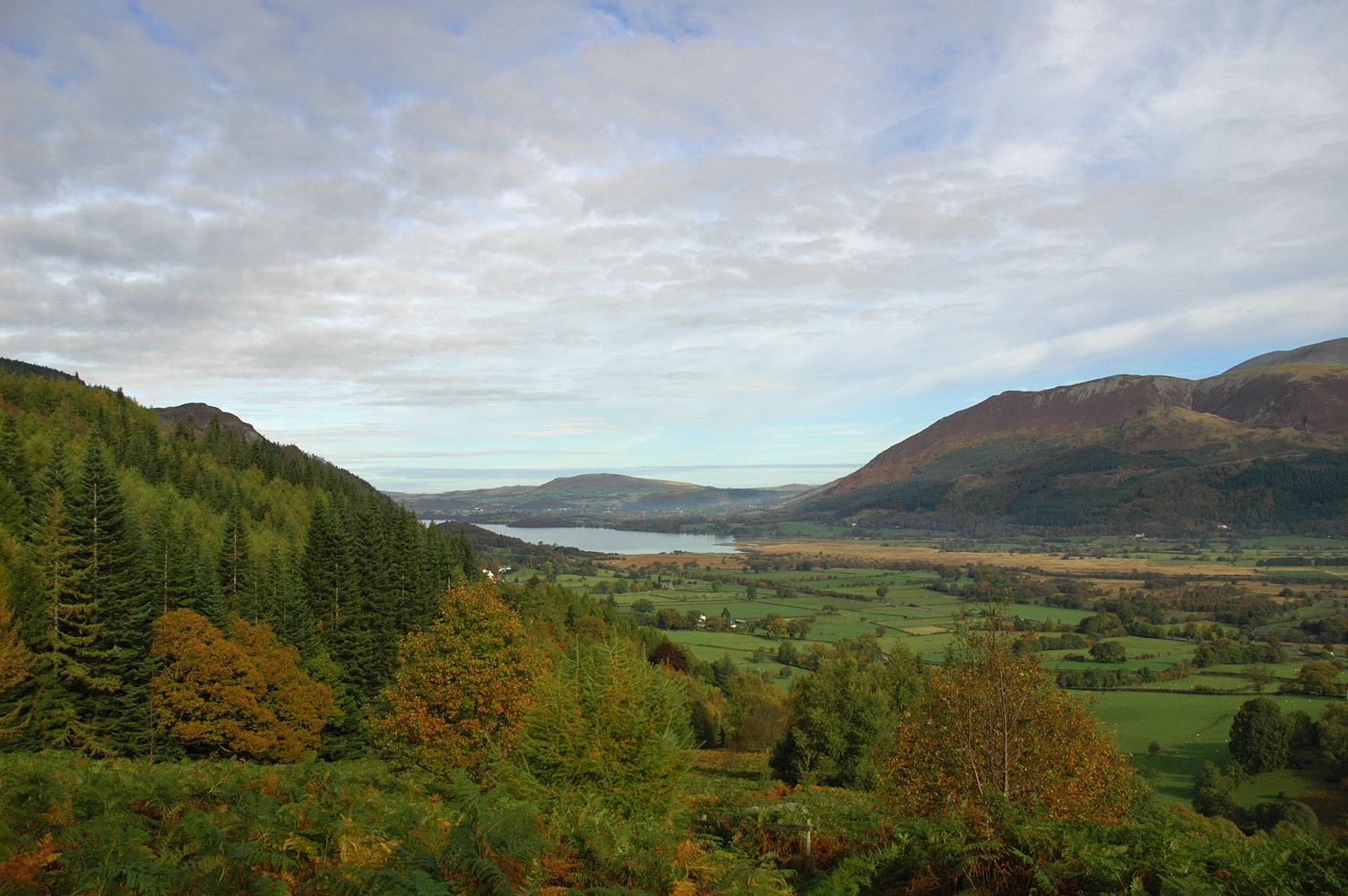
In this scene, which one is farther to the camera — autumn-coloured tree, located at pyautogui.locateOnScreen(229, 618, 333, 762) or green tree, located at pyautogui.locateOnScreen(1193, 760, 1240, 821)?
autumn-coloured tree, located at pyautogui.locateOnScreen(229, 618, 333, 762)

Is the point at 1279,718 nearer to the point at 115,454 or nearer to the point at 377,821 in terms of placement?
the point at 377,821

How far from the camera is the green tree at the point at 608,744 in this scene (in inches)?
572

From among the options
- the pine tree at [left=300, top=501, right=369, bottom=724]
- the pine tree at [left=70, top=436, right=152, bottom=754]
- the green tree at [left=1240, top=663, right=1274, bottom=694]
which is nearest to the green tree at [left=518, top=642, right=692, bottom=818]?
the pine tree at [left=70, top=436, right=152, bottom=754]

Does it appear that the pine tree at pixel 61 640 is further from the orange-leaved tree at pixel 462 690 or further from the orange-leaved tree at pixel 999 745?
the orange-leaved tree at pixel 999 745

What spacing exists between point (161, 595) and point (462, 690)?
2494 centimetres

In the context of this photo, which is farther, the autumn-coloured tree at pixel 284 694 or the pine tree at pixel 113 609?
the autumn-coloured tree at pixel 284 694

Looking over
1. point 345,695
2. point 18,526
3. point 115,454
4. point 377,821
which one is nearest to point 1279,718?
point 377,821

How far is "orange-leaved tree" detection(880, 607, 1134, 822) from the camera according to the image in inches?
533

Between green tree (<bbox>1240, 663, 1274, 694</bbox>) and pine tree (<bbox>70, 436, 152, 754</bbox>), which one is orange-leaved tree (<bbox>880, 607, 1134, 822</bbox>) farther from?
green tree (<bbox>1240, 663, 1274, 694</bbox>)

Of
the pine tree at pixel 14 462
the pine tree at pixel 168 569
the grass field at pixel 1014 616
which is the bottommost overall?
the grass field at pixel 1014 616

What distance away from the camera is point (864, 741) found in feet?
121

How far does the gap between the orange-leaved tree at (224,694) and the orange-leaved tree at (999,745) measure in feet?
103

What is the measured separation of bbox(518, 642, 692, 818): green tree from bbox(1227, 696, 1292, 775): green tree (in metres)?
39.4

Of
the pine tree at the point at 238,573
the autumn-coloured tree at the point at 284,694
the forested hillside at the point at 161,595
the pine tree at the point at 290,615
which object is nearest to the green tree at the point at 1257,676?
the forested hillside at the point at 161,595
